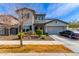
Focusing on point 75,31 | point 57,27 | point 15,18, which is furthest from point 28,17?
point 75,31

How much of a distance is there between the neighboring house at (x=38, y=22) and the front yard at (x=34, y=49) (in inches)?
12.8

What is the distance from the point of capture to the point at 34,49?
5.94 m

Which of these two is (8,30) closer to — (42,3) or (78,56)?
(42,3)

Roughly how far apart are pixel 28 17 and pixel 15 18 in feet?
0.86

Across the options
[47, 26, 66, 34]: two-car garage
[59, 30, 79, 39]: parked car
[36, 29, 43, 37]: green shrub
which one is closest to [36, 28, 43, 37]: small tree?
[36, 29, 43, 37]: green shrub

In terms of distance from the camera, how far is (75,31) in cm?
600

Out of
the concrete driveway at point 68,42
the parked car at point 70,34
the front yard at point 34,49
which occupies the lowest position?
the front yard at point 34,49

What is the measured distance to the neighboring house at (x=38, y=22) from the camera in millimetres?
5934

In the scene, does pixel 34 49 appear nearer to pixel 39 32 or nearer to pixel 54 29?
pixel 39 32

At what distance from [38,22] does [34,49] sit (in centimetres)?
56

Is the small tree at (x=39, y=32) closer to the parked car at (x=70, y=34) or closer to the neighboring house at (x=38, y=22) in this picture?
the neighboring house at (x=38, y=22)

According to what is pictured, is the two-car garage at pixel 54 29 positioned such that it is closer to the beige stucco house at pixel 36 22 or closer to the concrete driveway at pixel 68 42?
the beige stucco house at pixel 36 22

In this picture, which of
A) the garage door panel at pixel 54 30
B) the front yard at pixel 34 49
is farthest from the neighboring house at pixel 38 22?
the front yard at pixel 34 49

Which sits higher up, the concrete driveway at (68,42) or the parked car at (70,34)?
the parked car at (70,34)
